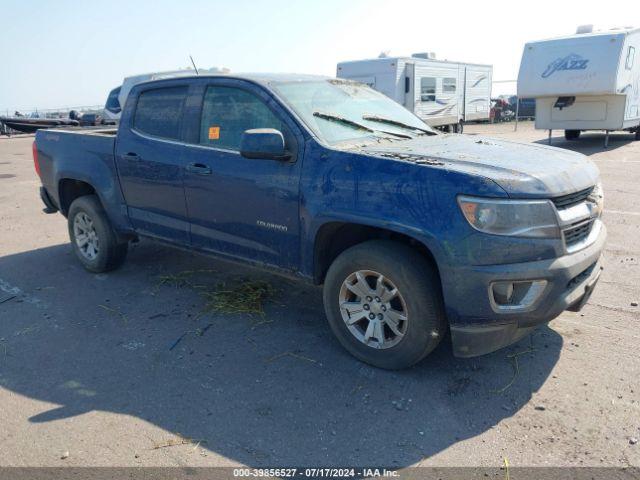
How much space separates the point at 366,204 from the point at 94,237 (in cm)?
354

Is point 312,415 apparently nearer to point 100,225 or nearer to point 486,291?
point 486,291

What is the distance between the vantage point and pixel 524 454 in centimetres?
275

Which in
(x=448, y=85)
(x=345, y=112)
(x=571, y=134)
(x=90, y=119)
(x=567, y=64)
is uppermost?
(x=567, y=64)

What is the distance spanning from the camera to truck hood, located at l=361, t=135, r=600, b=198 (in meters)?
3.05

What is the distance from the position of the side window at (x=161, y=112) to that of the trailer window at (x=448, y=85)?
705 inches

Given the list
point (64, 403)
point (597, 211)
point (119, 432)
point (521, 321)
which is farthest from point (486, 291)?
point (64, 403)

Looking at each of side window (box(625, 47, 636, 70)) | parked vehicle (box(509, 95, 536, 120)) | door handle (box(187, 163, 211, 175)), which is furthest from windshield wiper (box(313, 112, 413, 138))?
parked vehicle (box(509, 95, 536, 120))

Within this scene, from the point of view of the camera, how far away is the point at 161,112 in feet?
15.9

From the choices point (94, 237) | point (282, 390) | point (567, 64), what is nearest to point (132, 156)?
point (94, 237)

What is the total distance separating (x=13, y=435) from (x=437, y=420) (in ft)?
7.94

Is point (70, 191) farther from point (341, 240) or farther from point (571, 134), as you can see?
point (571, 134)

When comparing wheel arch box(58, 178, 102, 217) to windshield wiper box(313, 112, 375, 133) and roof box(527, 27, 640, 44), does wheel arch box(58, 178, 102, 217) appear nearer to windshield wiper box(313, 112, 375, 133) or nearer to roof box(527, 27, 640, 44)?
windshield wiper box(313, 112, 375, 133)

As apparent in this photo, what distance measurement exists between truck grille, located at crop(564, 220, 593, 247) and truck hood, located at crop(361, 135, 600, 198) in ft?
0.74

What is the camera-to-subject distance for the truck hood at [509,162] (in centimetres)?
305
